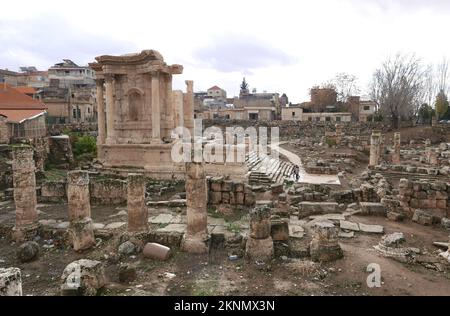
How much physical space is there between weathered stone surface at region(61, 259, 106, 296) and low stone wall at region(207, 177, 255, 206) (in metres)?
5.62

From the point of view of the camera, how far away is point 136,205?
28.2 ft

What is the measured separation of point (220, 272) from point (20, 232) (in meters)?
5.82

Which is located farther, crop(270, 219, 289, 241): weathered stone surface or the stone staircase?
the stone staircase

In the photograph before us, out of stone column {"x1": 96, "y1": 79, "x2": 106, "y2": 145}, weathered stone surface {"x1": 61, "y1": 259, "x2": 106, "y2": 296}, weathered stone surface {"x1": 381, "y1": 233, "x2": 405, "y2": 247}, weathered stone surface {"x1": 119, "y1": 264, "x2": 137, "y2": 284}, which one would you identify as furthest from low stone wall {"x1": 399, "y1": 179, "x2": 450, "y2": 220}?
stone column {"x1": 96, "y1": 79, "x2": 106, "y2": 145}

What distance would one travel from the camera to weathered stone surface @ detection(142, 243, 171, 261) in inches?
294

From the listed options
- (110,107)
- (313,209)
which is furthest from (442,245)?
(110,107)

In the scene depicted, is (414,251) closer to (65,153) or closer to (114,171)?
(114,171)

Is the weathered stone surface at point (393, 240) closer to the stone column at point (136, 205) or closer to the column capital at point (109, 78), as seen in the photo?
the stone column at point (136, 205)

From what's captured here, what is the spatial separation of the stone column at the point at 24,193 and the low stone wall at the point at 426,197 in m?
11.0

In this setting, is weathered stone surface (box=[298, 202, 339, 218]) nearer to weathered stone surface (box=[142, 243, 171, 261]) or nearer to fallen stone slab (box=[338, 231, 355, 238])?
fallen stone slab (box=[338, 231, 355, 238])

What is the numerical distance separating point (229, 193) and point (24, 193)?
599 centimetres

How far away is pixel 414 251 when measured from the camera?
7.40 m
